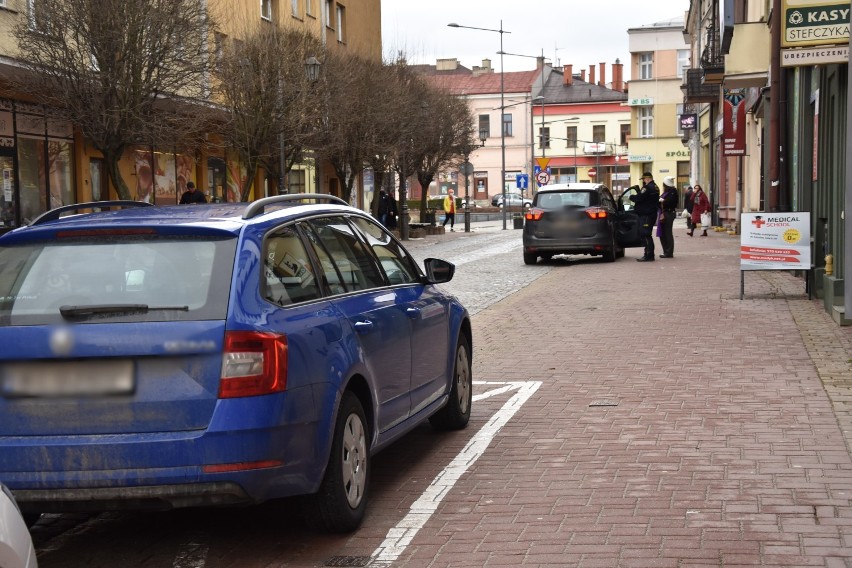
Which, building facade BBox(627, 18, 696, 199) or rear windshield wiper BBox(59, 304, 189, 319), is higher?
building facade BBox(627, 18, 696, 199)

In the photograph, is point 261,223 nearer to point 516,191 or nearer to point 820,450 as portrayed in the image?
point 820,450

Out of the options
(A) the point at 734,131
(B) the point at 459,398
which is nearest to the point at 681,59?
(A) the point at 734,131

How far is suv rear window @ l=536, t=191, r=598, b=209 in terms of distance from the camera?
25.0 metres

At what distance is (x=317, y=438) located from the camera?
527cm

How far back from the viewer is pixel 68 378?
4961mm

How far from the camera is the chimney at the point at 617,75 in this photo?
10700cm

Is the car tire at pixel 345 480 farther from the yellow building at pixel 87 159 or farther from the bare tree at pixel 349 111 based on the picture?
the bare tree at pixel 349 111

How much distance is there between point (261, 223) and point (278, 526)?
1509mm

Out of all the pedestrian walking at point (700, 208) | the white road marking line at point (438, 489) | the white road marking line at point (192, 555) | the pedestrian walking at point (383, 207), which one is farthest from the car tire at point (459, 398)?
the pedestrian walking at point (383, 207)

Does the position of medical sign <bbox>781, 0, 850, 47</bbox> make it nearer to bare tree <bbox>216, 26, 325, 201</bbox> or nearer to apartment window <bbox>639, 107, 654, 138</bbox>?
bare tree <bbox>216, 26, 325, 201</bbox>

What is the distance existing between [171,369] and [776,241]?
1231 cm

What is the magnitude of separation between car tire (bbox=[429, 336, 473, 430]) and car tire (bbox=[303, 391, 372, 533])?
2.02 m

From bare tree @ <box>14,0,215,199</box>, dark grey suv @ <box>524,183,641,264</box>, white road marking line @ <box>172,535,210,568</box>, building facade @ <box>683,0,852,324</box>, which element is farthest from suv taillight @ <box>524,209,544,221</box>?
white road marking line @ <box>172,535,210,568</box>

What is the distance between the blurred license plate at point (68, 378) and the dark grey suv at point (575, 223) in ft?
67.3
